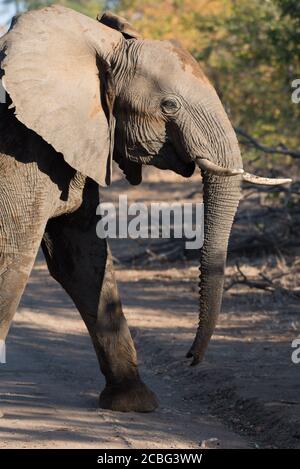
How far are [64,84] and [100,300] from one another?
1.23 meters

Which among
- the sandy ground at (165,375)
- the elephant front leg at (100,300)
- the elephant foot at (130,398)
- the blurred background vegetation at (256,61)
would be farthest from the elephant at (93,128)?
the blurred background vegetation at (256,61)

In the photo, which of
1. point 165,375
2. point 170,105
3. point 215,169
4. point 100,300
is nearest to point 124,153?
point 170,105

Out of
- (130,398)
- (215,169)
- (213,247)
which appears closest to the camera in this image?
(215,169)

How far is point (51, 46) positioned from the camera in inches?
223

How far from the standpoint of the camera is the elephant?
216 inches

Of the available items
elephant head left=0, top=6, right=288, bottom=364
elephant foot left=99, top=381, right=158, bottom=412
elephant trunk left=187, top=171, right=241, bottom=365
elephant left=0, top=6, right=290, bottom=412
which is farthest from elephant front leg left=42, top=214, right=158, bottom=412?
elephant trunk left=187, top=171, right=241, bottom=365

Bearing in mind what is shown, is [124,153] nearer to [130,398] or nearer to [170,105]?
[170,105]

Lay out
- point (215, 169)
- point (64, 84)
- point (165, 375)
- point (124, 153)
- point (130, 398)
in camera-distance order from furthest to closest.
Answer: point (165, 375), point (130, 398), point (124, 153), point (64, 84), point (215, 169)

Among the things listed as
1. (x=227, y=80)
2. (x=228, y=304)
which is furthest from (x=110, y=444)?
(x=227, y=80)

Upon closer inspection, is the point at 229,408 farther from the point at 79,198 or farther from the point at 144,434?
the point at 79,198

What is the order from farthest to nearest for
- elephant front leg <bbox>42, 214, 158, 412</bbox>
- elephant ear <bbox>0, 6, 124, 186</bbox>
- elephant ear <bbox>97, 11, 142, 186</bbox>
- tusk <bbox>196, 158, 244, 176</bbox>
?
1. elephant front leg <bbox>42, 214, 158, 412</bbox>
2. elephant ear <bbox>97, 11, 142, 186</bbox>
3. elephant ear <bbox>0, 6, 124, 186</bbox>
4. tusk <bbox>196, 158, 244, 176</bbox>

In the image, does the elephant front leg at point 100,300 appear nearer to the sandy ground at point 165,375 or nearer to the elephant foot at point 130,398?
the elephant foot at point 130,398

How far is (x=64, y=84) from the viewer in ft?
18.6

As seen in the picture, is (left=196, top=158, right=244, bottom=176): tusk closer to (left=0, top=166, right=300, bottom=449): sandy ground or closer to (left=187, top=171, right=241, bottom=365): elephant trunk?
(left=187, top=171, right=241, bottom=365): elephant trunk
